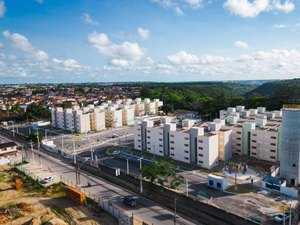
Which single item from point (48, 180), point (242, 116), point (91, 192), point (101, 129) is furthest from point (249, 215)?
point (101, 129)

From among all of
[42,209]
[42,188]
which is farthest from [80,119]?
[42,209]

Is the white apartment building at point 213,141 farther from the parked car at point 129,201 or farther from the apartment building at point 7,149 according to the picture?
the apartment building at point 7,149

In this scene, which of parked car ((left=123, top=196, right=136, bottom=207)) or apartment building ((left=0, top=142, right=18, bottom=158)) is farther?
apartment building ((left=0, top=142, right=18, bottom=158))

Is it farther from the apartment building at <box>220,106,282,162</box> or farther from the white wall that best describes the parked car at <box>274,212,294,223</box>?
the white wall

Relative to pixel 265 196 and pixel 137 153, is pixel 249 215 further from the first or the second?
pixel 137 153

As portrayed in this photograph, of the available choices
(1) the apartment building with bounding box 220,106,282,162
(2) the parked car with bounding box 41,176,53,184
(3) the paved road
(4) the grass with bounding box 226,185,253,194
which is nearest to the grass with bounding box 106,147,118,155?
(3) the paved road

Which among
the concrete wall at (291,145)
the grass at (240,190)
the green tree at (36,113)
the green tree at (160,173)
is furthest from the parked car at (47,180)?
the green tree at (36,113)

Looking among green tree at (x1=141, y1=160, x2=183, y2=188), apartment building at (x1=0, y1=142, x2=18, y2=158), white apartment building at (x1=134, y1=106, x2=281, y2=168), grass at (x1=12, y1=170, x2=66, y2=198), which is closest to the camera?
green tree at (x1=141, y1=160, x2=183, y2=188)

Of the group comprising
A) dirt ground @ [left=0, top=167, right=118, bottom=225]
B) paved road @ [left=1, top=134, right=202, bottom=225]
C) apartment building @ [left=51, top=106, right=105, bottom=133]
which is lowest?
dirt ground @ [left=0, top=167, right=118, bottom=225]
